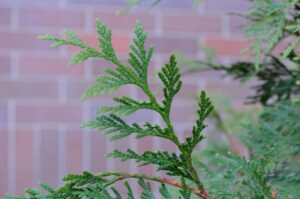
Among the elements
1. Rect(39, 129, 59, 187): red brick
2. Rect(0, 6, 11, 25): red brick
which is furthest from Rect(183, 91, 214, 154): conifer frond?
Rect(0, 6, 11, 25): red brick

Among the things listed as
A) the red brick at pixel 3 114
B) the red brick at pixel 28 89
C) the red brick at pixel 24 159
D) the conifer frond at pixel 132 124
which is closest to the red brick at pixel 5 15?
the red brick at pixel 28 89

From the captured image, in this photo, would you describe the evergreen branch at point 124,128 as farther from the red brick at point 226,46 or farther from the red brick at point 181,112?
the red brick at point 226,46

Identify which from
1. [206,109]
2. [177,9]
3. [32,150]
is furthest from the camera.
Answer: [177,9]

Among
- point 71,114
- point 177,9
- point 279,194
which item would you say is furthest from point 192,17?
point 279,194

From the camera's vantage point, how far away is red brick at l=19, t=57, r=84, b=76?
2809 mm

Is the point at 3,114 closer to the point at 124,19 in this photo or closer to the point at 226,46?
the point at 124,19

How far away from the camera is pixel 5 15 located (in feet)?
9.18

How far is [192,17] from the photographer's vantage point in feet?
9.77

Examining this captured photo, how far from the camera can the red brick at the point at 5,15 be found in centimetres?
279

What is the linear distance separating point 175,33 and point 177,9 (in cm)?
12

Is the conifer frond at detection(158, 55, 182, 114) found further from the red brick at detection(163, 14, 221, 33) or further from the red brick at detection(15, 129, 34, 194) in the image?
the red brick at detection(163, 14, 221, 33)

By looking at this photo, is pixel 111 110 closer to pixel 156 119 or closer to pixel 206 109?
pixel 206 109

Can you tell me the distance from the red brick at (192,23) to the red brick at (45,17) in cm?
50

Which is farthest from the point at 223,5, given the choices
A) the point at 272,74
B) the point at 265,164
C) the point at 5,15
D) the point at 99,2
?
the point at 265,164
